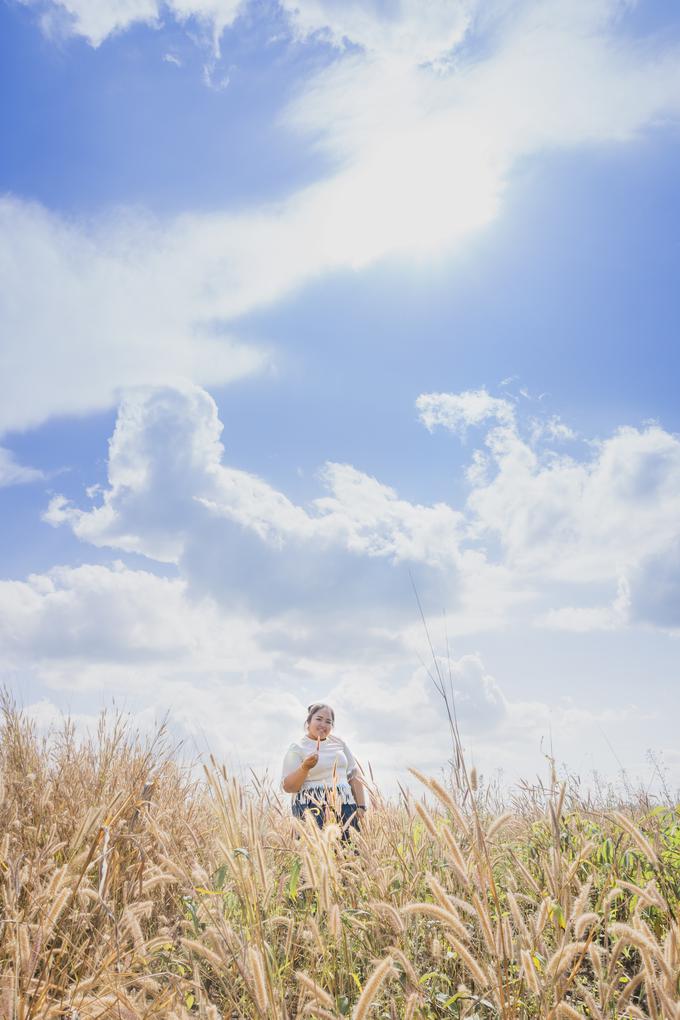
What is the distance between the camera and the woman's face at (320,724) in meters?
6.02

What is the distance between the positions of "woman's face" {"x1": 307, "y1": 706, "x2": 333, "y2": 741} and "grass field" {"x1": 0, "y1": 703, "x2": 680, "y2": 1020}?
1.77 meters

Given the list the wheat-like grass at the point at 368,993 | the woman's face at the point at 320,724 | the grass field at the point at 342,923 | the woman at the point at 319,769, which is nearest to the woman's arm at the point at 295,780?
the woman at the point at 319,769

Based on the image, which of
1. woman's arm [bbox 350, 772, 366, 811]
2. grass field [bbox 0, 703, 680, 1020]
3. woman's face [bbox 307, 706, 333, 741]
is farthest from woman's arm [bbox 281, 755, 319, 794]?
grass field [bbox 0, 703, 680, 1020]

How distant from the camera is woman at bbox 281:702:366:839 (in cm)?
532

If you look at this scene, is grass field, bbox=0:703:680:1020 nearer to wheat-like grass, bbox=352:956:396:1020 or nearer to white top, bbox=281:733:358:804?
wheat-like grass, bbox=352:956:396:1020

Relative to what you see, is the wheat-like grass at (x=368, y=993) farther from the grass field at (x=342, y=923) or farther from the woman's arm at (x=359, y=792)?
the woman's arm at (x=359, y=792)

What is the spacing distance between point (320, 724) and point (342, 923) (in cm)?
353

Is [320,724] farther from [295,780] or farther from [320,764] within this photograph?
[295,780]

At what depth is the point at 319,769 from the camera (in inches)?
228

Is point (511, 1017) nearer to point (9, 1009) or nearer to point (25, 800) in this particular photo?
point (9, 1009)

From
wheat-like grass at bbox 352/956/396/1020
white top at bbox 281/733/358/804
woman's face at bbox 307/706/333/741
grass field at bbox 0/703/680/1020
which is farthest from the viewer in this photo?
woman's face at bbox 307/706/333/741

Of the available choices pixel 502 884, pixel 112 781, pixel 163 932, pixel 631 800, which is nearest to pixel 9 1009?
pixel 163 932

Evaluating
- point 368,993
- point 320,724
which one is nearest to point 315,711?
point 320,724

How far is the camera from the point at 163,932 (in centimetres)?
262
